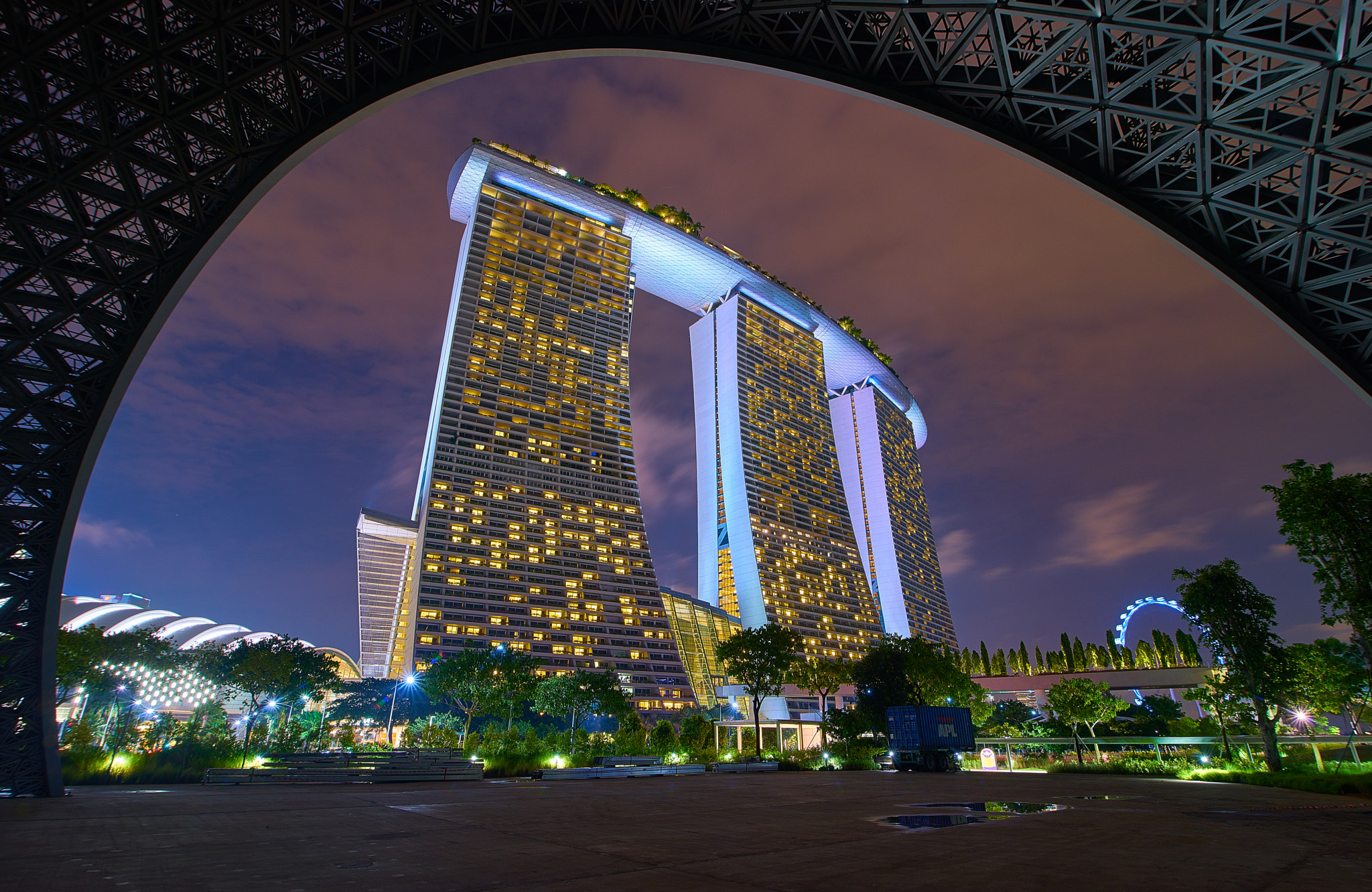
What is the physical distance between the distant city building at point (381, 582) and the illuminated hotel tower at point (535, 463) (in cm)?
1742

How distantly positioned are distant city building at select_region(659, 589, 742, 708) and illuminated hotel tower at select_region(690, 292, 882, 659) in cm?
1000

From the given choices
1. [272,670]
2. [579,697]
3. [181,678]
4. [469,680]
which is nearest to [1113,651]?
[579,697]

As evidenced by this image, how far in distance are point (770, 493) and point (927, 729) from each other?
102958 millimetres

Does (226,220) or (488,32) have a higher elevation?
(488,32)

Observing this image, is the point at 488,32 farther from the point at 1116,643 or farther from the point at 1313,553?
the point at 1116,643

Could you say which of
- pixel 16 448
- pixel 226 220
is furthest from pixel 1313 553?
pixel 16 448

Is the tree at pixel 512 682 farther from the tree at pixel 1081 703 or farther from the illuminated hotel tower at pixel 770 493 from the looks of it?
the illuminated hotel tower at pixel 770 493

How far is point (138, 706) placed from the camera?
8700 cm

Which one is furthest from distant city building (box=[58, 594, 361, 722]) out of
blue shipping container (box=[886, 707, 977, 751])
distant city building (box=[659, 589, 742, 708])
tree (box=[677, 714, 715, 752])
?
blue shipping container (box=[886, 707, 977, 751])

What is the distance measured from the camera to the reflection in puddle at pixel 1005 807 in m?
18.9

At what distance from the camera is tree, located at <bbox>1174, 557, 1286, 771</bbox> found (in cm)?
3581

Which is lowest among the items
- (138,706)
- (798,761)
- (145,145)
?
(798,761)

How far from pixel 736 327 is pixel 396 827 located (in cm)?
15702

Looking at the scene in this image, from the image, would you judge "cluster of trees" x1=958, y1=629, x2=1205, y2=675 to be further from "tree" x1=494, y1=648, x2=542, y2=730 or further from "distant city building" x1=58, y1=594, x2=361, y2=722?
"distant city building" x1=58, y1=594, x2=361, y2=722
